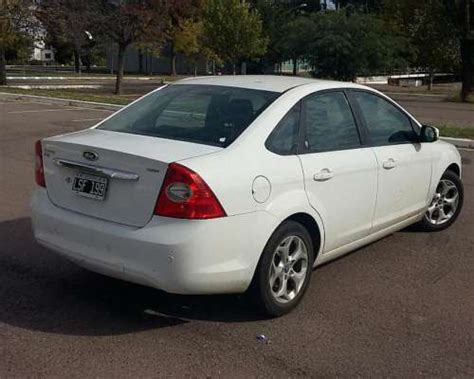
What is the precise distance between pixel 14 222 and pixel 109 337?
2.88 metres

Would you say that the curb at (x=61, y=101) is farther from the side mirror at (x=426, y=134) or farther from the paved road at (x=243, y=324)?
the paved road at (x=243, y=324)

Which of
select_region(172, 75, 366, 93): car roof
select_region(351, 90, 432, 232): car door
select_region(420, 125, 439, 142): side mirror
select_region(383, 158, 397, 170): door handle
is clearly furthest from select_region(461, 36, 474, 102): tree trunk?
select_region(172, 75, 366, 93): car roof

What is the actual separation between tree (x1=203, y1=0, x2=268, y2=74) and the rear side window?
3224cm

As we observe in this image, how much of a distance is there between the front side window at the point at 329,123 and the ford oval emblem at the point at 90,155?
1.41 meters

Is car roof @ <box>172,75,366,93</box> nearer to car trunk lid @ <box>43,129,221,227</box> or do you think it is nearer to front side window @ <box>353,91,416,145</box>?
front side window @ <box>353,91,416,145</box>

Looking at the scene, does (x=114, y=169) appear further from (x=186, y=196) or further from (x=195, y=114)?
(x=195, y=114)

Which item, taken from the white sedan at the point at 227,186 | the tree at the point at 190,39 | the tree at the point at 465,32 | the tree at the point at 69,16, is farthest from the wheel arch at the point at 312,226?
the tree at the point at 190,39

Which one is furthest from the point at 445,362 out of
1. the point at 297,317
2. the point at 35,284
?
the point at 35,284

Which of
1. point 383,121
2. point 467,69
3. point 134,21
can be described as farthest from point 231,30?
point 383,121

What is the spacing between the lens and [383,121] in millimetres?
5039

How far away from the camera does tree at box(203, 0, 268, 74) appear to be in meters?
35.4

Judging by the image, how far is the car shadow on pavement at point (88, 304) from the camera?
12.5 ft

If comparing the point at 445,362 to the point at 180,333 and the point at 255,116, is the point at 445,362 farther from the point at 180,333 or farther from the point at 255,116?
the point at 255,116

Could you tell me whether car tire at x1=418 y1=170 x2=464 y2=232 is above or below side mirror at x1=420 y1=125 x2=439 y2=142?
below
